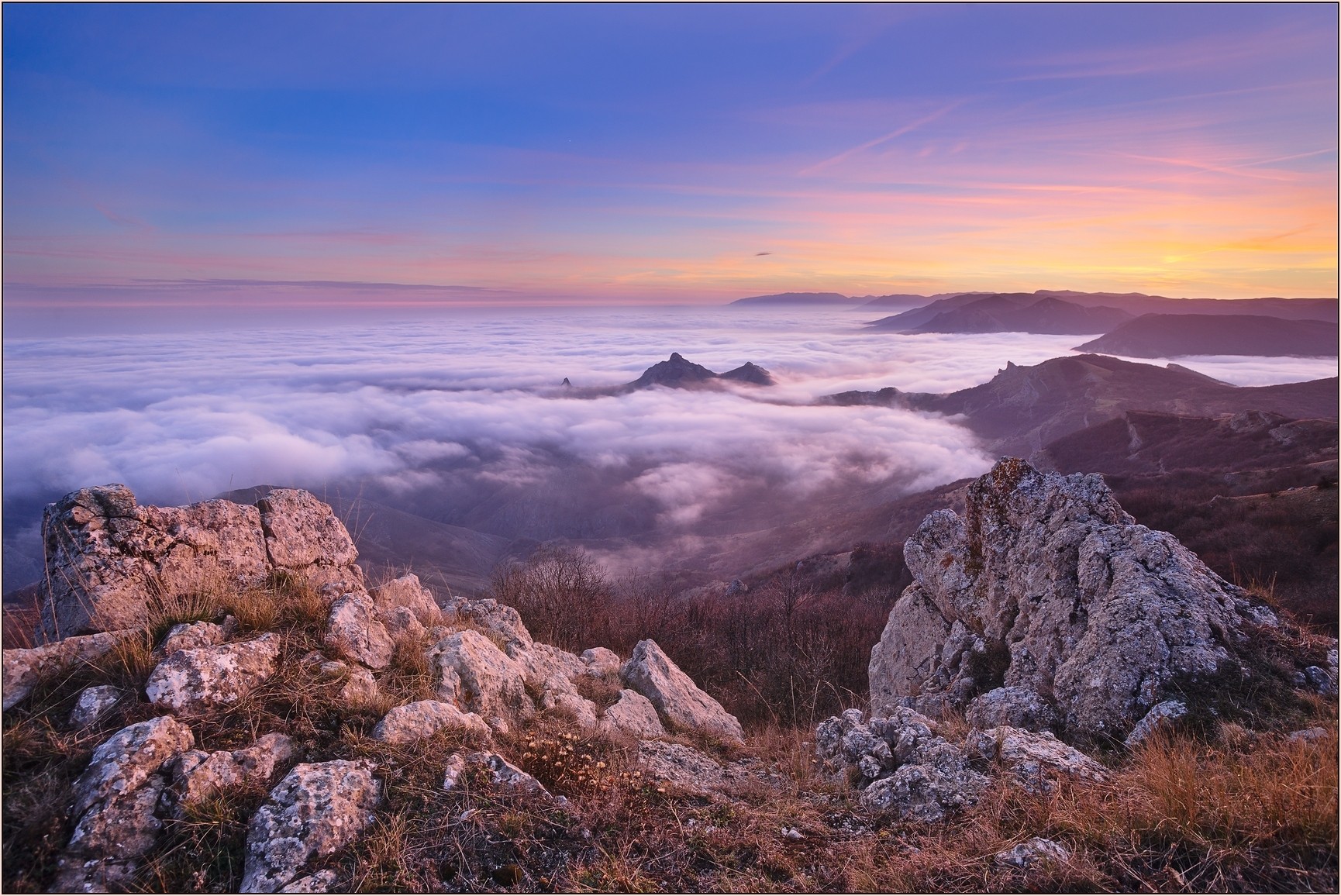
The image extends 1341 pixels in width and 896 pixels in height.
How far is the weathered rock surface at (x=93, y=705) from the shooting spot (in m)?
4.75

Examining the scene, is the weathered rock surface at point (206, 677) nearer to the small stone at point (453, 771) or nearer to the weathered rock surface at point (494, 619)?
the small stone at point (453, 771)

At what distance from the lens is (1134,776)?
4969mm

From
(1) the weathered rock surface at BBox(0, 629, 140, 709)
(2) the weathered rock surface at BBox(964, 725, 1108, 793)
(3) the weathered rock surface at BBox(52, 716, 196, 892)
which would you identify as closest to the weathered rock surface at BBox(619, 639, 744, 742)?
(2) the weathered rock surface at BBox(964, 725, 1108, 793)

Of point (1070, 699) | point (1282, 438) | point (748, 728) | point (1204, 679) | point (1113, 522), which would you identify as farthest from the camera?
point (1282, 438)

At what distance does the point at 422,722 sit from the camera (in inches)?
214

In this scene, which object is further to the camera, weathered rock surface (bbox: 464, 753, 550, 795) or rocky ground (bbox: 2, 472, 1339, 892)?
weathered rock surface (bbox: 464, 753, 550, 795)

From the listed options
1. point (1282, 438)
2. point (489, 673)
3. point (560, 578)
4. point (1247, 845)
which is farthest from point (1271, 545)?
point (1282, 438)

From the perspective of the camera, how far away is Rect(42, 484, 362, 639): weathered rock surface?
241 inches

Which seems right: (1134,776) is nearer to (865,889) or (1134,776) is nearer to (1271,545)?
(865,889)

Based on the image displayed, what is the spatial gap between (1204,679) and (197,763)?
31.4 ft

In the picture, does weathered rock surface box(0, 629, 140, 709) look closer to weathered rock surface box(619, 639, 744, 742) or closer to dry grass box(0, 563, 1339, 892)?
dry grass box(0, 563, 1339, 892)

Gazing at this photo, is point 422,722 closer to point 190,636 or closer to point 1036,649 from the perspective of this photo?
point 190,636

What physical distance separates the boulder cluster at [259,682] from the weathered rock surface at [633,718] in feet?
0.13

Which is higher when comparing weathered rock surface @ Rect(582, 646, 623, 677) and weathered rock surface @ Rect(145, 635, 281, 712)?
weathered rock surface @ Rect(145, 635, 281, 712)
